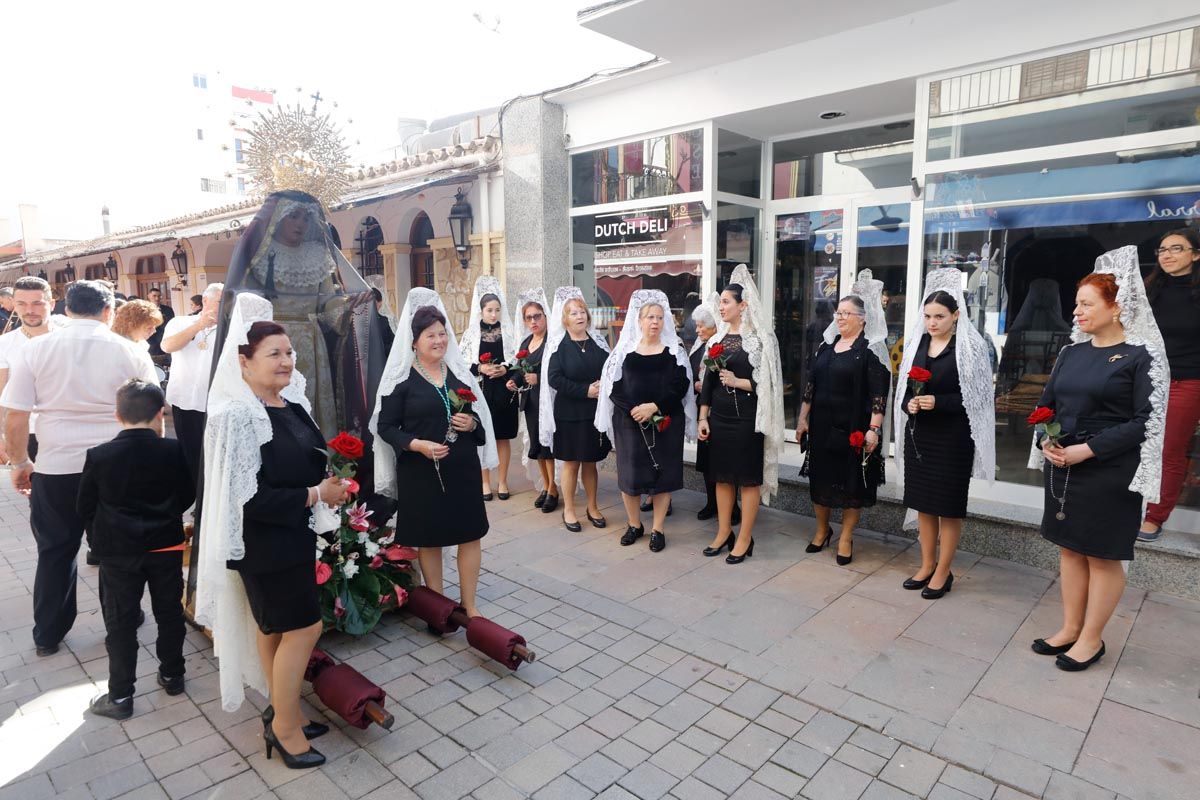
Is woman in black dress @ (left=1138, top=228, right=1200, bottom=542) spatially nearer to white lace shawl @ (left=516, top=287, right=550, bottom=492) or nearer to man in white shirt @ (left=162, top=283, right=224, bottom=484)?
Result: white lace shawl @ (left=516, top=287, right=550, bottom=492)

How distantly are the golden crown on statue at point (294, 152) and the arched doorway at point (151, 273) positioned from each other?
55.9ft

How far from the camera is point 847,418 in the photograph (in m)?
4.89

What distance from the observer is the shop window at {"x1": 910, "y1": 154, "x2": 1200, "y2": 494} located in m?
5.02

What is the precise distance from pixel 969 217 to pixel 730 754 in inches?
191

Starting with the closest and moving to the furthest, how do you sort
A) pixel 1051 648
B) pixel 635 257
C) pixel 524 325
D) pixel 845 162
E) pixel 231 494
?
pixel 231 494
pixel 1051 648
pixel 524 325
pixel 845 162
pixel 635 257

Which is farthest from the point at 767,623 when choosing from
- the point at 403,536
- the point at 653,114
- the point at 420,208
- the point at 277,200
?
the point at 420,208

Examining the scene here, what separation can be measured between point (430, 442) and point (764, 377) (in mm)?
2483

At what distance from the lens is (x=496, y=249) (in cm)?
931

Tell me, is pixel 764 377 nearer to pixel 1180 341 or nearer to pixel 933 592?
pixel 933 592

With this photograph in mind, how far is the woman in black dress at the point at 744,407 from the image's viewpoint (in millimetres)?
5129

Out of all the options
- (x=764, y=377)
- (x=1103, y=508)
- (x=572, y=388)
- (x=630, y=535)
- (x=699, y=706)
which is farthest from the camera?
(x=572, y=388)

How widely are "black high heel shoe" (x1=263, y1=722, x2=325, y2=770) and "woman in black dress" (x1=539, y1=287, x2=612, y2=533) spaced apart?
3.12 m

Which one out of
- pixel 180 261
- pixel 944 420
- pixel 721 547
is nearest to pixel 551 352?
pixel 721 547

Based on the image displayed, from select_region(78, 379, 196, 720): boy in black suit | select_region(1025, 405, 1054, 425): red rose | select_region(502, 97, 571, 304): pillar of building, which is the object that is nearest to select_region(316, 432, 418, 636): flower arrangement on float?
select_region(78, 379, 196, 720): boy in black suit
